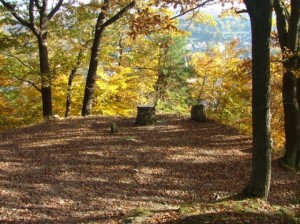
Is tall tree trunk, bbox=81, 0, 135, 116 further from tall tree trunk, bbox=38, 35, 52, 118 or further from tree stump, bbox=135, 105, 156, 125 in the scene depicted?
tree stump, bbox=135, 105, 156, 125

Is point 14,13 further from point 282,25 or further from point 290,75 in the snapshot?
point 290,75

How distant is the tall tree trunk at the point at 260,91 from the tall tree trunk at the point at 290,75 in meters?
2.50

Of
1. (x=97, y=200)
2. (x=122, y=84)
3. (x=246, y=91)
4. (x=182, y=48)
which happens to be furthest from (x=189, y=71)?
(x=97, y=200)

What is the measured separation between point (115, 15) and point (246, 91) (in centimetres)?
A: 967

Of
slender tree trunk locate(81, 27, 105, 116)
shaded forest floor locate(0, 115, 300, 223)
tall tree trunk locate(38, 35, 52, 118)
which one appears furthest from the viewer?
slender tree trunk locate(81, 27, 105, 116)

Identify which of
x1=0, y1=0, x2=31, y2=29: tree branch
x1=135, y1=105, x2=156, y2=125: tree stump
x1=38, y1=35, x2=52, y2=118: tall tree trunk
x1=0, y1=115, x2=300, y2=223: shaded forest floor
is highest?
x1=0, y1=0, x2=31, y2=29: tree branch

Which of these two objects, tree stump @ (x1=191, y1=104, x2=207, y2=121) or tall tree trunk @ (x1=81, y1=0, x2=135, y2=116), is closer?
tree stump @ (x1=191, y1=104, x2=207, y2=121)

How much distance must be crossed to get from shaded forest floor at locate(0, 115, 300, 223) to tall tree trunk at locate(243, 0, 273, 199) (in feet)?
1.71

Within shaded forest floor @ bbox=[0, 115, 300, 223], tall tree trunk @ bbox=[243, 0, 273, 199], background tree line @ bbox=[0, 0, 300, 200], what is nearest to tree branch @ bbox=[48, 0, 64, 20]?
background tree line @ bbox=[0, 0, 300, 200]

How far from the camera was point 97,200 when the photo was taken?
7.20 m

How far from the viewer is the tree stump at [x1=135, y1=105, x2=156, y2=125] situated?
13.1m

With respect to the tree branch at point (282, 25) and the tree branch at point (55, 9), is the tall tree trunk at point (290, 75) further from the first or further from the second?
the tree branch at point (55, 9)

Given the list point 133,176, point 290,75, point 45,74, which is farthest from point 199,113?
point 45,74

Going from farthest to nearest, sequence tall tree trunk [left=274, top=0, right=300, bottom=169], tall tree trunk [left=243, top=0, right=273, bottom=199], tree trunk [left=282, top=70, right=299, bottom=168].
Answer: tree trunk [left=282, top=70, right=299, bottom=168] → tall tree trunk [left=274, top=0, right=300, bottom=169] → tall tree trunk [left=243, top=0, right=273, bottom=199]
